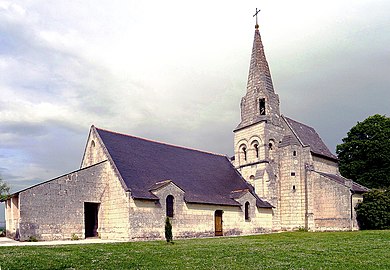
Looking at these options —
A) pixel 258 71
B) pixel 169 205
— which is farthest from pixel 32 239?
pixel 258 71

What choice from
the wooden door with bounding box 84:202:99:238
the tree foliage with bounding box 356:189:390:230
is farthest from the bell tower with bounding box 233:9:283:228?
the wooden door with bounding box 84:202:99:238

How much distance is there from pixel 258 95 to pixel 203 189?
1274 centimetres

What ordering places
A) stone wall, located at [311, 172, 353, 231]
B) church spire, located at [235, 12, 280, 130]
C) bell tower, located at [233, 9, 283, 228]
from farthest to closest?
church spire, located at [235, 12, 280, 130] < bell tower, located at [233, 9, 283, 228] < stone wall, located at [311, 172, 353, 231]

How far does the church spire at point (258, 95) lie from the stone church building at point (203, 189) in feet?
0.35

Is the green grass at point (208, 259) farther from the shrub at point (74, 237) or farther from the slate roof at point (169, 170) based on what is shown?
the shrub at point (74, 237)

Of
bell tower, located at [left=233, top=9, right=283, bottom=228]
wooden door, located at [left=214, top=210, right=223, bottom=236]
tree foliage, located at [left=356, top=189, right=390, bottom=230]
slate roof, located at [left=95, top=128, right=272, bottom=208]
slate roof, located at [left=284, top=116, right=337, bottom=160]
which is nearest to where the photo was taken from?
slate roof, located at [left=95, top=128, right=272, bottom=208]

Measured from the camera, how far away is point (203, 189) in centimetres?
3033

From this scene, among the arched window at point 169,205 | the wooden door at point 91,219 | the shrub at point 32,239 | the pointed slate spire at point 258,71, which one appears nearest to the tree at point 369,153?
the pointed slate spire at point 258,71

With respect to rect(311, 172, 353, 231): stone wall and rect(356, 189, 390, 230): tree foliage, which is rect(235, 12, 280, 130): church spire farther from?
rect(356, 189, 390, 230): tree foliage

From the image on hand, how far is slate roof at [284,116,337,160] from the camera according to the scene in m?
38.7

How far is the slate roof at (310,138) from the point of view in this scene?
38.7 metres

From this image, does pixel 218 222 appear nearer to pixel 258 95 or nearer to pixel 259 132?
pixel 259 132

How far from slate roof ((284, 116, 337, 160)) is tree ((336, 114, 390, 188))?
22.2ft

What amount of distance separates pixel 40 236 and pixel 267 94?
955 inches
